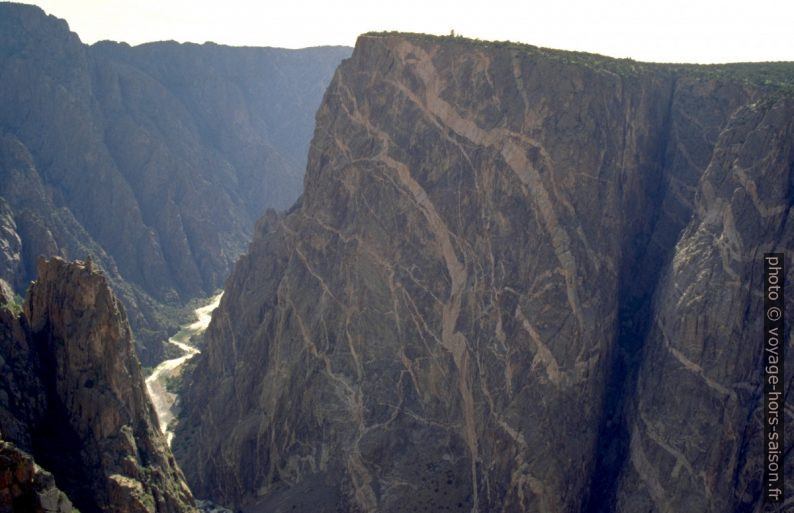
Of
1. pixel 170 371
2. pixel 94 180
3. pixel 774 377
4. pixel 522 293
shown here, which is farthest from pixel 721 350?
pixel 94 180

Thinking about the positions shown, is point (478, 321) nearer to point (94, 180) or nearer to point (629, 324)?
point (629, 324)

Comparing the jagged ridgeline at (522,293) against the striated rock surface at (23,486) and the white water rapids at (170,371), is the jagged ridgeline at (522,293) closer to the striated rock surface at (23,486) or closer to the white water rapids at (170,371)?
the white water rapids at (170,371)

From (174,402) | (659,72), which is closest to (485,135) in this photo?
(659,72)

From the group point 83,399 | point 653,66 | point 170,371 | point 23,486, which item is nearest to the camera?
point 23,486

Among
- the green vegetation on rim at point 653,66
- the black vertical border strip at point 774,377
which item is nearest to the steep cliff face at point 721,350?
the black vertical border strip at point 774,377

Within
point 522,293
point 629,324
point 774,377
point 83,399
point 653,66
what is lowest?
point 83,399

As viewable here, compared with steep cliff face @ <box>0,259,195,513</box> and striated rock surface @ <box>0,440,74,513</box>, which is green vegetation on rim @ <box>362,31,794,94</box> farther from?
striated rock surface @ <box>0,440,74,513</box>
